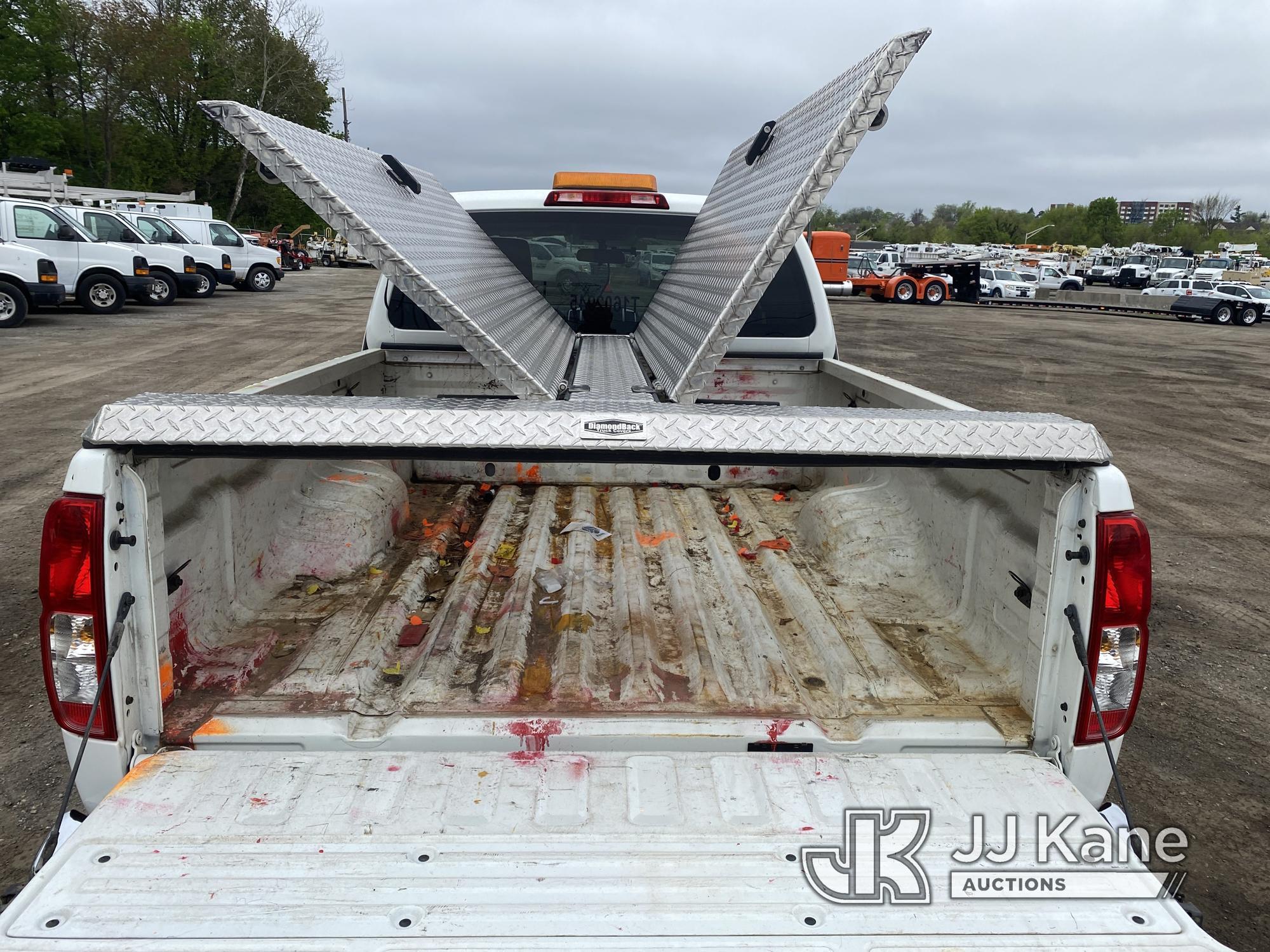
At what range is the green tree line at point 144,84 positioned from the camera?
45.6 meters

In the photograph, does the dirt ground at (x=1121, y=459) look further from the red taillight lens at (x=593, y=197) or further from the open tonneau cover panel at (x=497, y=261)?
the red taillight lens at (x=593, y=197)

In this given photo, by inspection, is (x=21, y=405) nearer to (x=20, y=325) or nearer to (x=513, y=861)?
(x=20, y=325)

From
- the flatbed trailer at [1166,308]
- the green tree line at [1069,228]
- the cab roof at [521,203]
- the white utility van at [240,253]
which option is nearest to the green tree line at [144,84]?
the white utility van at [240,253]

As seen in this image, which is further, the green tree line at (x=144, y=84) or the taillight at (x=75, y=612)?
the green tree line at (x=144, y=84)

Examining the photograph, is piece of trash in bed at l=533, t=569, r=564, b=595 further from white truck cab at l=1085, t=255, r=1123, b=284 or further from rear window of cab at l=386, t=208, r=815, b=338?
white truck cab at l=1085, t=255, r=1123, b=284

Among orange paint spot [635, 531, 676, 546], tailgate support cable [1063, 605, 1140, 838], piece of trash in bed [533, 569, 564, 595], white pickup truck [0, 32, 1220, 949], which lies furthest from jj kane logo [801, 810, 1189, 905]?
orange paint spot [635, 531, 676, 546]

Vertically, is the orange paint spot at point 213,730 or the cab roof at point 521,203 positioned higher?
the cab roof at point 521,203

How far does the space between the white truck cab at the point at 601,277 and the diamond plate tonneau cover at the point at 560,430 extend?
2692 mm

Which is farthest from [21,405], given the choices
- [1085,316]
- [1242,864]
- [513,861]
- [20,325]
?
[1085,316]

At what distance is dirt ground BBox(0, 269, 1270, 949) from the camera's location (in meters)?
3.26

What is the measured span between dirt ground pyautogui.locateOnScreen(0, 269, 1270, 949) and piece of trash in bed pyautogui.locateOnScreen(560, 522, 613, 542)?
2.14 m

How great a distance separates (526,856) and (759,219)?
2336mm

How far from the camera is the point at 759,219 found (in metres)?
3.14

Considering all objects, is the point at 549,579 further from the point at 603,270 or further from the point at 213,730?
the point at 603,270
